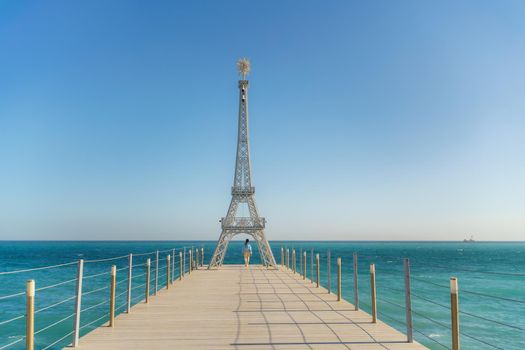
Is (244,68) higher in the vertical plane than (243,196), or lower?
higher

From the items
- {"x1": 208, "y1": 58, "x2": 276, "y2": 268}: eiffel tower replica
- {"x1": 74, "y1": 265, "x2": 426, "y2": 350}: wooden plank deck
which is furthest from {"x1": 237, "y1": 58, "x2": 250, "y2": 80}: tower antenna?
{"x1": 74, "y1": 265, "x2": 426, "y2": 350}: wooden plank deck

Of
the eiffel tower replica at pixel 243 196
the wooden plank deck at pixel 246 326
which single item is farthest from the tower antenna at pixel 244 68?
the wooden plank deck at pixel 246 326

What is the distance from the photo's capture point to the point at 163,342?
569 centimetres

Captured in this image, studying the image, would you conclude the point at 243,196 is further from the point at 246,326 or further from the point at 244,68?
the point at 246,326

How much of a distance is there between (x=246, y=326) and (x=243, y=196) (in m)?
19.1

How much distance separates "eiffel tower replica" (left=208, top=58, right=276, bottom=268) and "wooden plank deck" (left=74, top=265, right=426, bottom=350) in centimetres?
1443

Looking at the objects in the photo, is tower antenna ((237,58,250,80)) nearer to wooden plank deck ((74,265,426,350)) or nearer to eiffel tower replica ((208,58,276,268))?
eiffel tower replica ((208,58,276,268))

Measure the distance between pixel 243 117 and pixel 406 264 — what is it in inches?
820

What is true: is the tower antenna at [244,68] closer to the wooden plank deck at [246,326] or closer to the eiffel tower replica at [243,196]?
the eiffel tower replica at [243,196]

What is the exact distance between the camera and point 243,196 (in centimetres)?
2572

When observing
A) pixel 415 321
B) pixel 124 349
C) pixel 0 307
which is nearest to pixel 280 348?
pixel 124 349

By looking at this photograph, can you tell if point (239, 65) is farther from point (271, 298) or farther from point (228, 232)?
point (271, 298)

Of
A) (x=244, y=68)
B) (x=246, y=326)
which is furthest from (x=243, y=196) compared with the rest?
(x=246, y=326)

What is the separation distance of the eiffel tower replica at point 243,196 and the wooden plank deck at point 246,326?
14.4 meters
